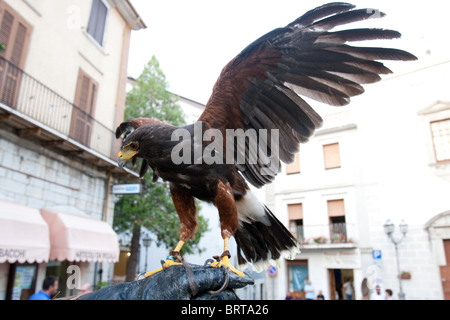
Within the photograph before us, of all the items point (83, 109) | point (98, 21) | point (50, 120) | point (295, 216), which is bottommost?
point (295, 216)

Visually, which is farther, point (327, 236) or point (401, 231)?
point (327, 236)

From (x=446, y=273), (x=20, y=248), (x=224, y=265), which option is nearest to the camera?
(x=224, y=265)

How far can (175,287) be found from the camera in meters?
1.24

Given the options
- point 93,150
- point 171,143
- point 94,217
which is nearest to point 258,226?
point 171,143

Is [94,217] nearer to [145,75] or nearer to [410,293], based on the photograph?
[145,75]

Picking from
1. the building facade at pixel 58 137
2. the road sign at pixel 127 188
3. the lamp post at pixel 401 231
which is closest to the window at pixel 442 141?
the lamp post at pixel 401 231

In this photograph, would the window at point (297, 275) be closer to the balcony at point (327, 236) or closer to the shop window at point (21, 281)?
the balcony at point (327, 236)

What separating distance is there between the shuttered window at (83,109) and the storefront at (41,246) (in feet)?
6.40

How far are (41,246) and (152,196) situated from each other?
17.7 ft

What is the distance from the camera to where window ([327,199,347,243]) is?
12.7 m

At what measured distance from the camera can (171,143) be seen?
1.66 metres

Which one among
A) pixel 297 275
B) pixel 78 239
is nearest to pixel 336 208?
pixel 297 275

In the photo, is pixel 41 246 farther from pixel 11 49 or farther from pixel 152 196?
pixel 152 196

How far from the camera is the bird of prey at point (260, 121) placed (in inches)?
66.5
